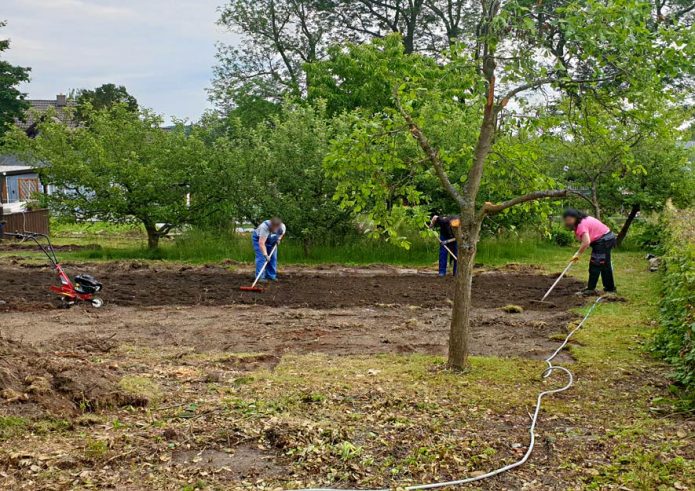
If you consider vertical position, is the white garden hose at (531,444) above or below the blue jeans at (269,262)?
below

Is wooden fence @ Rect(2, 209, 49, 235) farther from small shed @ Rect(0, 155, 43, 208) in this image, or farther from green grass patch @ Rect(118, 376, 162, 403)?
green grass patch @ Rect(118, 376, 162, 403)

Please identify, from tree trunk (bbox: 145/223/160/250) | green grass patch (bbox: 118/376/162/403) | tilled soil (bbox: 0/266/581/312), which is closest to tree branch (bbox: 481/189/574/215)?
green grass patch (bbox: 118/376/162/403)

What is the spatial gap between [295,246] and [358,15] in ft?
61.1

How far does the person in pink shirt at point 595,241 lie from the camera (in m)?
11.6

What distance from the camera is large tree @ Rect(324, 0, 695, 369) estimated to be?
5.62 m

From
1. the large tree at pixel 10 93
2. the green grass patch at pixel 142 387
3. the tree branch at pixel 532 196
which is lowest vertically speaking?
the green grass patch at pixel 142 387

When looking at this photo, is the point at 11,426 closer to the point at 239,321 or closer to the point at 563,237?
the point at 239,321

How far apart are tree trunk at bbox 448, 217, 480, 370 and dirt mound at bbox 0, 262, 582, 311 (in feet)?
14.7

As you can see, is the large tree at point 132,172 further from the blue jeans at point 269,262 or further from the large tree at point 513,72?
the large tree at point 513,72

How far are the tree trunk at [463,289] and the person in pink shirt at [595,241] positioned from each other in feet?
17.8

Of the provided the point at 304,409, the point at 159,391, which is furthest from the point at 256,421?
the point at 159,391

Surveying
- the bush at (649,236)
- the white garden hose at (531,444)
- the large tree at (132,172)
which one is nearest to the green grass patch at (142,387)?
the white garden hose at (531,444)

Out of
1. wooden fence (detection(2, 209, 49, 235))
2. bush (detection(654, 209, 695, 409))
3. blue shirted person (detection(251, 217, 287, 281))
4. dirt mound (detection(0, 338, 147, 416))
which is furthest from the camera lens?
wooden fence (detection(2, 209, 49, 235))

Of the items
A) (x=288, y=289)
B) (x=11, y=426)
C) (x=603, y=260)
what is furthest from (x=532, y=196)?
(x=288, y=289)
